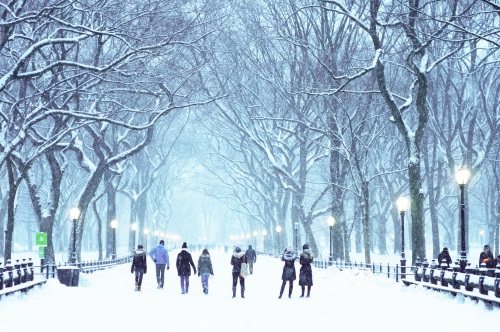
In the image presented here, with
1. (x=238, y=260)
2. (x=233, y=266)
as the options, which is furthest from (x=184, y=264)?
(x=238, y=260)

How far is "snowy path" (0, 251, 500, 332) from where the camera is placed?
46.2ft

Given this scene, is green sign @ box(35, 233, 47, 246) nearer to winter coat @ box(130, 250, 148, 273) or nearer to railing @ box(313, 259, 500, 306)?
winter coat @ box(130, 250, 148, 273)

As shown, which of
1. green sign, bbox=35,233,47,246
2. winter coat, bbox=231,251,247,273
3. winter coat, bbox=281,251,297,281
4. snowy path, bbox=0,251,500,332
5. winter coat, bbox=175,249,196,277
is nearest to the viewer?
snowy path, bbox=0,251,500,332

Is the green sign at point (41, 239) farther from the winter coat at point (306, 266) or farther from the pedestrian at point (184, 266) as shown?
the winter coat at point (306, 266)

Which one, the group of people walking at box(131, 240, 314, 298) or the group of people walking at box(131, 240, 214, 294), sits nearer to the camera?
the group of people walking at box(131, 240, 314, 298)

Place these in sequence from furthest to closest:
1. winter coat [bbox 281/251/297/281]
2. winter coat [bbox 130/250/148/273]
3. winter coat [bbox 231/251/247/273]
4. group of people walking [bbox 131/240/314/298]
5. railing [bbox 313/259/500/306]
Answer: winter coat [bbox 130/250/148/273] → winter coat [bbox 231/251/247/273] → group of people walking [bbox 131/240/314/298] → winter coat [bbox 281/251/297/281] → railing [bbox 313/259/500/306]

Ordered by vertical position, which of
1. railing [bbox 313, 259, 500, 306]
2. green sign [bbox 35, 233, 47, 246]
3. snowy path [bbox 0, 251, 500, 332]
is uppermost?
green sign [bbox 35, 233, 47, 246]

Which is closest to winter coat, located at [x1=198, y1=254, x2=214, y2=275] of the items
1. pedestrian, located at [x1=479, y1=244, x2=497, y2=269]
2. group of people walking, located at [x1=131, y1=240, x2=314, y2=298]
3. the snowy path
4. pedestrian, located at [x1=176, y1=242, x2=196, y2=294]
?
group of people walking, located at [x1=131, y1=240, x2=314, y2=298]

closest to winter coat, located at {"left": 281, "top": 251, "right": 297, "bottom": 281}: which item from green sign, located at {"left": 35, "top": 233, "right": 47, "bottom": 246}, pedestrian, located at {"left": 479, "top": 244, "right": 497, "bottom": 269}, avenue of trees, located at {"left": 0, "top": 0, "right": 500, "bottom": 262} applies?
avenue of trees, located at {"left": 0, "top": 0, "right": 500, "bottom": 262}

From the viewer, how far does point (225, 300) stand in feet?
71.8

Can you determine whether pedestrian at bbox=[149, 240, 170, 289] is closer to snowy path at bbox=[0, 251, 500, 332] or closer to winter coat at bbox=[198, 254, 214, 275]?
winter coat at bbox=[198, 254, 214, 275]

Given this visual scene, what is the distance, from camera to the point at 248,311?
702 inches

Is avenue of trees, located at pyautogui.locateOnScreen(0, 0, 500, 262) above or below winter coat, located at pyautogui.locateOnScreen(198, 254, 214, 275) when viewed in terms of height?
above

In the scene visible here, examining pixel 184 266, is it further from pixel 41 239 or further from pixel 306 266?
pixel 41 239
